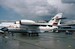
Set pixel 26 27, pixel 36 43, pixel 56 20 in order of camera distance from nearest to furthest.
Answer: pixel 36 43, pixel 26 27, pixel 56 20

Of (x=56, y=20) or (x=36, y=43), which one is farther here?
(x=56, y=20)

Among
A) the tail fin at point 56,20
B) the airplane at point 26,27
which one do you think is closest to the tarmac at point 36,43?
the airplane at point 26,27

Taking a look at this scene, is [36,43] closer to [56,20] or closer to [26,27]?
[26,27]

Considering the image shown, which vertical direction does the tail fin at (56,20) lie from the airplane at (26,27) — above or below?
above

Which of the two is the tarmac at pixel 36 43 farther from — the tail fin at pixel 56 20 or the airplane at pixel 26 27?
the tail fin at pixel 56 20

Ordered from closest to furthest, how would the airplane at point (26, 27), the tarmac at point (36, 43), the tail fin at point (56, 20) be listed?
the tarmac at point (36, 43) → the airplane at point (26, 27) → the tail fin at point (56, 20)

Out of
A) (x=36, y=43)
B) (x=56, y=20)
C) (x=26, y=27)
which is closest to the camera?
(x=36, y=43)

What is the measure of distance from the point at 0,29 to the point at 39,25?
12.4m

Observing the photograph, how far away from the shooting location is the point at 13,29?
65.3 metres

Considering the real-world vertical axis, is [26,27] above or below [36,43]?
below

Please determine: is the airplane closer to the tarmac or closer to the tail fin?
the tail fin

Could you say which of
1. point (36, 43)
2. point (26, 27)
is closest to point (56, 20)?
point (26, 27)

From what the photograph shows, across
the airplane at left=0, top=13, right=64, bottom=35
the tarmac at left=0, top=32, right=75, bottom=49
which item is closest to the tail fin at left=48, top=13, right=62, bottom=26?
the airplane at left=0, top=13, right=64, bottom=35

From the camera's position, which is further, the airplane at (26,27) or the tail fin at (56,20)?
the tail fin at (56,20)
